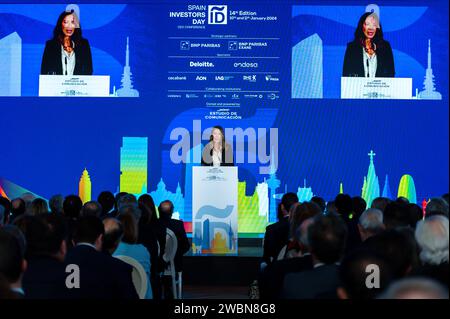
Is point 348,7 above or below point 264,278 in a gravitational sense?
above

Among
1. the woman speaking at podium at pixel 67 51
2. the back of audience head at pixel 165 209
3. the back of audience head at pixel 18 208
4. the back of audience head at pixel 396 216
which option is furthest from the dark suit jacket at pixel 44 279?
the woman speaking at podium at pixel 67 51

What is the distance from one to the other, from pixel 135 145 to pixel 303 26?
2.98 m

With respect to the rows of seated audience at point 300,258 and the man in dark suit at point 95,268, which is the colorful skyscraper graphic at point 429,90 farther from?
the man in dark suit at point 95,268

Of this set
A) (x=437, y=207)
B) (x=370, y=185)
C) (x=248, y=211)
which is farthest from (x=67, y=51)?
(x=437, y=207)

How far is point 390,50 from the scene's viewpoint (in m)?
10.6

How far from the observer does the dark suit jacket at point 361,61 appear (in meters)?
10.5

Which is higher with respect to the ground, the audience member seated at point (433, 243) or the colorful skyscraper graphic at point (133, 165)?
the colorful skyscraper graphic at point (133, 165)

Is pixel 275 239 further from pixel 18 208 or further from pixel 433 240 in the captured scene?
pixel 18 208

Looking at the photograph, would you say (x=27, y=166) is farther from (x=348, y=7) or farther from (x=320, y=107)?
(x=348, y=7)

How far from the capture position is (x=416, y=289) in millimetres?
1621

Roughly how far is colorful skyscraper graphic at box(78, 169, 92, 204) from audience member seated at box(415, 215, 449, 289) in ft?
24.9

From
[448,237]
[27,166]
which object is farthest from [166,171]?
[448,237]

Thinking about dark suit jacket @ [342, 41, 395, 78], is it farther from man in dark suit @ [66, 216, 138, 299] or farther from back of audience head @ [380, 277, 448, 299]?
back of audience head @ [380, 277, 448, 299]

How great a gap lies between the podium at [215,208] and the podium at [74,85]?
9.09 feet
